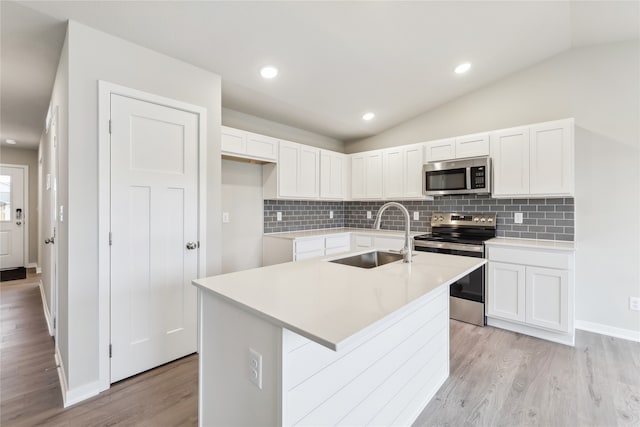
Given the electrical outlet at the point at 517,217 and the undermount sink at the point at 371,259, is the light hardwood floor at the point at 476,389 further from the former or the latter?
the electrical outlet at the point at 517,217

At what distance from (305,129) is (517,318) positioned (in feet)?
11.2

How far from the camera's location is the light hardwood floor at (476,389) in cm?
173

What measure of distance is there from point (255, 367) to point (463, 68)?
11.1ft

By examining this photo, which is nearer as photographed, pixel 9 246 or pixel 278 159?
pixel 278 159

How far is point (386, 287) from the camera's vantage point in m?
1.34

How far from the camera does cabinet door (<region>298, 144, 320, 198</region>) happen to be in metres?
3.82

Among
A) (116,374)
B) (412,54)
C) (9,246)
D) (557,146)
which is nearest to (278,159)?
(412,54)

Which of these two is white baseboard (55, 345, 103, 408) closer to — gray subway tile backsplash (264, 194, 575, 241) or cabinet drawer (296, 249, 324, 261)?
cabinet drawer (296, 249, 324, 261)

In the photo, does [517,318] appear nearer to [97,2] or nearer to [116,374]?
[116,374]

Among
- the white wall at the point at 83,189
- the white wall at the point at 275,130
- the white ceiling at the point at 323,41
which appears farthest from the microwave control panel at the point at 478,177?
the white wall at the point at 83,189

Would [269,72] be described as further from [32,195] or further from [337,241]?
[32,195]

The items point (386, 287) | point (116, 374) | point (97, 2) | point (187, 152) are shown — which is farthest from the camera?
point (187, 152)

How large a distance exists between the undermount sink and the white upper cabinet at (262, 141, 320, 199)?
1679mm

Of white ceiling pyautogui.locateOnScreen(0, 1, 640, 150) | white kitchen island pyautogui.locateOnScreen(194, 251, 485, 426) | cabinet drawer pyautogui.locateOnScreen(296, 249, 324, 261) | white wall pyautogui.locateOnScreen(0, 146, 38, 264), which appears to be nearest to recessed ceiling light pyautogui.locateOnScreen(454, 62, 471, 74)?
white ceiling pyautogui.locateOnScreen(0, 1, 640, 150)
